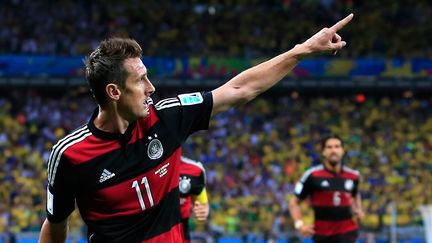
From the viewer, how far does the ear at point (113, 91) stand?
3.63 metres

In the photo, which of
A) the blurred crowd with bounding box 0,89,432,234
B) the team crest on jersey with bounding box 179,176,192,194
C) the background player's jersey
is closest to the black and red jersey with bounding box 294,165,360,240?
the background player's jersey

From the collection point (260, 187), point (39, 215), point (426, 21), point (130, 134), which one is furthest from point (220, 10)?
point (130, 134)

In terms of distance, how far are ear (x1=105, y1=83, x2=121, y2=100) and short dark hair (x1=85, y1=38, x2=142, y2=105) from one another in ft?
0.05

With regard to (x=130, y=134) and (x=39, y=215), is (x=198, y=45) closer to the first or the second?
(x=39, y=215)

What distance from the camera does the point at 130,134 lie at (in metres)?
3.74

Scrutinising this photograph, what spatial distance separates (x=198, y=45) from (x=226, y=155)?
5.57m

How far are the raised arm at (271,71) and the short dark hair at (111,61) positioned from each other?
50 cm

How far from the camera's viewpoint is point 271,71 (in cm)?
379

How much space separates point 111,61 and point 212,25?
79.5ft

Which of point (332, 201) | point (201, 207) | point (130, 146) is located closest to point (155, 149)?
point (130, 146)

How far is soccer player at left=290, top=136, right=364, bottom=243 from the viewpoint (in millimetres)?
9578

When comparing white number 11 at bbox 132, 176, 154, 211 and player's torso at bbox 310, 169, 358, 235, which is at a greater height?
white number 11 at bbox 132, 176, 154, 211

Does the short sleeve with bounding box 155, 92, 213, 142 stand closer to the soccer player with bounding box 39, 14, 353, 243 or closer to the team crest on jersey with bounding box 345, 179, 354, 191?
the soccer player with bounding box 39, 14, 353, 243

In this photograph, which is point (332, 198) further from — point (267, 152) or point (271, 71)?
point (267, 152)
